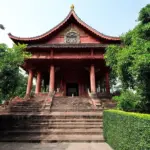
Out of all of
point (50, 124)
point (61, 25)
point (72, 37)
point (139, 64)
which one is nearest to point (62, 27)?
point (61, 25)

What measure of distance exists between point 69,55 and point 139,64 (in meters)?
8.88

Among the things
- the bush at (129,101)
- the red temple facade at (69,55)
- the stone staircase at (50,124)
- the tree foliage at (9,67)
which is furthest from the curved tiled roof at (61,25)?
the bush at (129,101)

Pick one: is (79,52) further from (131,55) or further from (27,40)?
(131,55)

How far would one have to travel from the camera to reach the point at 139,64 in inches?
215

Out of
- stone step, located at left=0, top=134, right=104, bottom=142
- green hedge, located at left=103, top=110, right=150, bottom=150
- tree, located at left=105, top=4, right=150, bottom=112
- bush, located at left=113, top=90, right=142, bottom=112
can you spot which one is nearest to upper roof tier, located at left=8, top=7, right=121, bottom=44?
tree, located at left=105, top=4, right=150, bottom=112

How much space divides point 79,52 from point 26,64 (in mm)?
5148

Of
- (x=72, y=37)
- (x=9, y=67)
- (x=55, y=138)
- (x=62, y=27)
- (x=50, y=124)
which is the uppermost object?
(x=62, y=27)

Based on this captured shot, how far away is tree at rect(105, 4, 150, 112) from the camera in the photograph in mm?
5632

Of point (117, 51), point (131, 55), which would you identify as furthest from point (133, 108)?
point (117, 51)

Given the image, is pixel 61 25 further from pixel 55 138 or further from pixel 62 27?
pixel 55 138

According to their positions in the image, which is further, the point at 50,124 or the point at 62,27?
the point at 62,27

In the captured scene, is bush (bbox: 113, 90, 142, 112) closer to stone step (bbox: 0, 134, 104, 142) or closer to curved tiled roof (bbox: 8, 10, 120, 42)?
stone step (bbox: 0, 134, 104, 142)

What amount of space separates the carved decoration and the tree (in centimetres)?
831

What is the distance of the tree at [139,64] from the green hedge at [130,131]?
5.53ft
